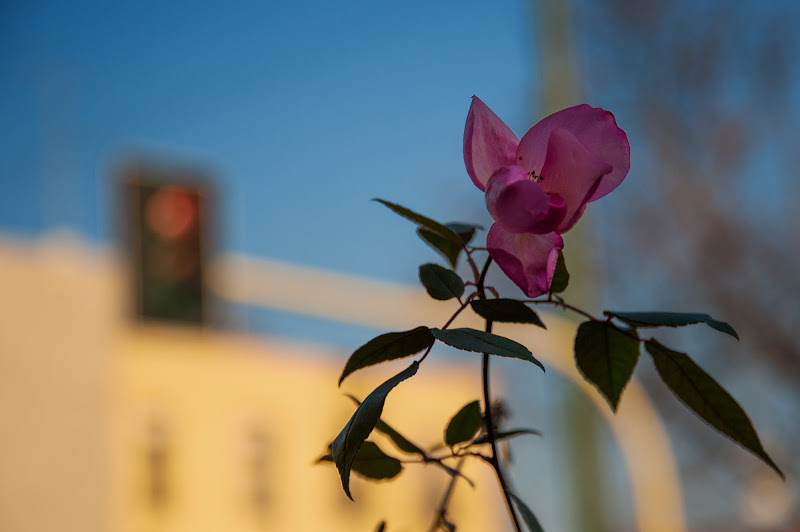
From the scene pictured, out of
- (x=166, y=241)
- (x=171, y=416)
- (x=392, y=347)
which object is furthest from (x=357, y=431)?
(x=171, y=416)

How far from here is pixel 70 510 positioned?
16.1ft

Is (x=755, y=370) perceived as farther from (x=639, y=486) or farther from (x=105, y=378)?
(x=105, y=378)

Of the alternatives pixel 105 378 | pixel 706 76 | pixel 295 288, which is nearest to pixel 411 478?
pixel 295 288

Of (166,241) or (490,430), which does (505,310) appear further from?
(166,241)

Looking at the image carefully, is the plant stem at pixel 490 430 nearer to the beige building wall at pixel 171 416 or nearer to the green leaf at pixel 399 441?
the green leaf at pixel 399 441

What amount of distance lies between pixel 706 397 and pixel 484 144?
102 mm

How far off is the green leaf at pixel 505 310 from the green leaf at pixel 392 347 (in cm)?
2

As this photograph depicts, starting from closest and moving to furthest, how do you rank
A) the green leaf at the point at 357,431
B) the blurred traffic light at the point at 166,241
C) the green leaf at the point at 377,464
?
1. the green leaf at the point at 357,431
2. the green leaf at the point at 377,464
3. the blurred traffic light at the point at 166,241

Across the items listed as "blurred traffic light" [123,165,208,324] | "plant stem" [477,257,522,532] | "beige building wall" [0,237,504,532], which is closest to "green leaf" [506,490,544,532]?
"plant stem" [477,257,522,532]

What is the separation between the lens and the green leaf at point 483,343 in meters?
0.26

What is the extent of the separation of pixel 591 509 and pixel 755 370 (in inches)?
43.0

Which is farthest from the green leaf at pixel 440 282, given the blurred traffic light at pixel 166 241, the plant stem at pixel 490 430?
the blurred traffic light at pixel 166 241

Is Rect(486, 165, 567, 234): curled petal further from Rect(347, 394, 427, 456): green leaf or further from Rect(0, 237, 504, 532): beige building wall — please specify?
Rect(0, 237, 504, 532): beige building wall

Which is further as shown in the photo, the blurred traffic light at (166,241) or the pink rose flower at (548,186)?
the blurred traffic light at (166,241)
